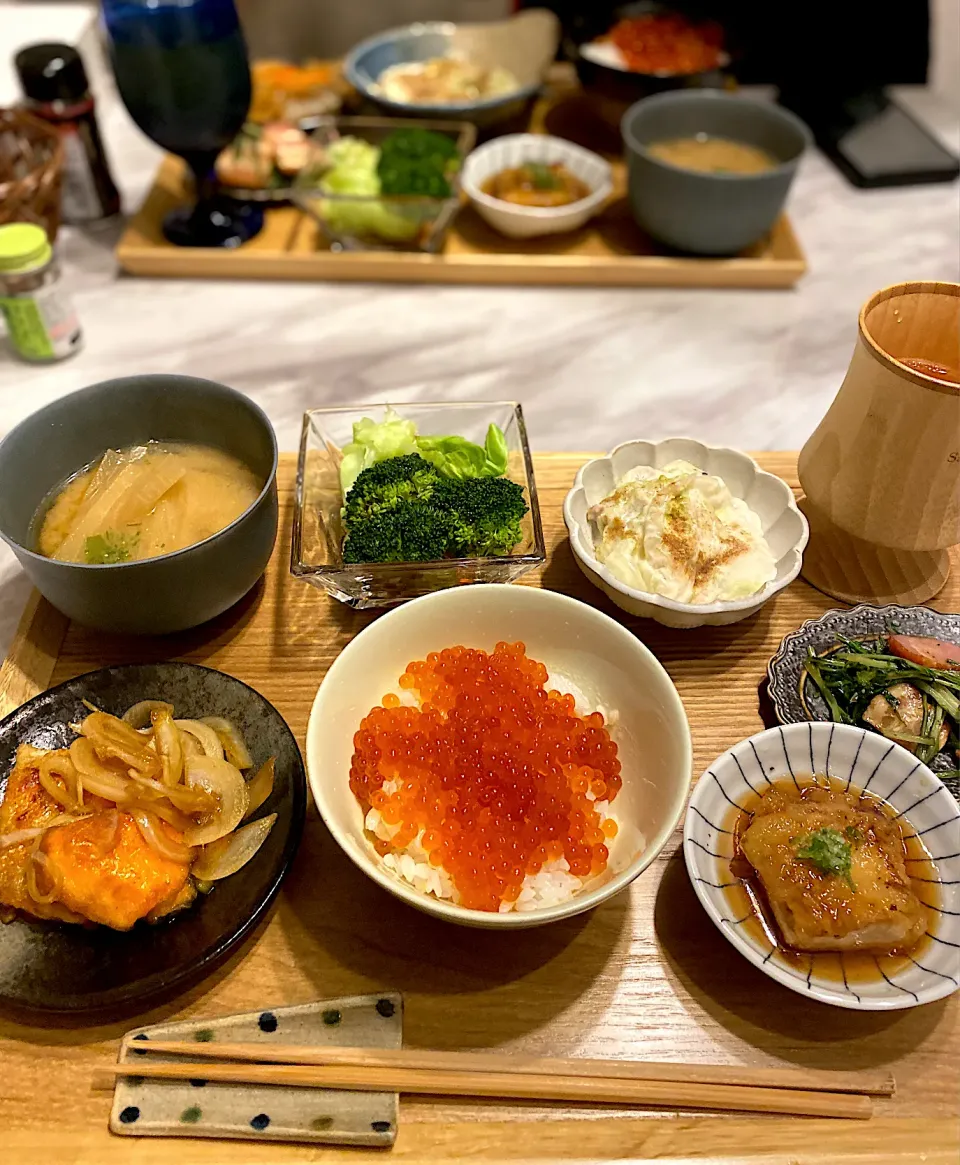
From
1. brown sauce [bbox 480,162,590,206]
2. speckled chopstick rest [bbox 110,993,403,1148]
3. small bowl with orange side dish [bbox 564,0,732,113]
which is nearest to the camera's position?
speckled chopstick rest [bbox 110,993,403,1148]

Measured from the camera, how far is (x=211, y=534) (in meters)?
1.48

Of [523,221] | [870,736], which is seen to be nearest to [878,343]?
[870,736]

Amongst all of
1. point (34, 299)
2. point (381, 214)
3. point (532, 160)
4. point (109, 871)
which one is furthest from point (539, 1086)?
point (532, 160)

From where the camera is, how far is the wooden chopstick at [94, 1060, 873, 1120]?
1.05 metres

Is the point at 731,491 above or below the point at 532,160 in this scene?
below

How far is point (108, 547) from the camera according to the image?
1.44 metres

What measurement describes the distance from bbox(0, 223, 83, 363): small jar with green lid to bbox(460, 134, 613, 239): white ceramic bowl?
1.15m

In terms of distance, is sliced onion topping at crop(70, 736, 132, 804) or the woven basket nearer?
sliced onion topping at crop(70, 736, 132, 804)

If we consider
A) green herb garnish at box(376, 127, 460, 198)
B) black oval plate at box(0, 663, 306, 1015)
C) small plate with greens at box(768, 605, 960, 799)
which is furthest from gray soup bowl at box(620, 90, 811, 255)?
black oval plate at box(0, 663, 306, 1015)

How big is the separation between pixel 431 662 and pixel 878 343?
0.99m

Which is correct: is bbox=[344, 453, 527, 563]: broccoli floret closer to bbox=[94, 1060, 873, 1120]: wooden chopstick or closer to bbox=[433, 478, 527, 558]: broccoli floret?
bbox=[433, 478, 527, 558]: broccoli floret

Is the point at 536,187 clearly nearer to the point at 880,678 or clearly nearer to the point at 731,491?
the point at 731,491

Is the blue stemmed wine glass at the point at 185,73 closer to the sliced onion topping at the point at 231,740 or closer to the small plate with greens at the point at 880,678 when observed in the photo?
the sliced onion topping at the point at 231,740

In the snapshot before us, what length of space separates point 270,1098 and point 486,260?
83.3 inches
